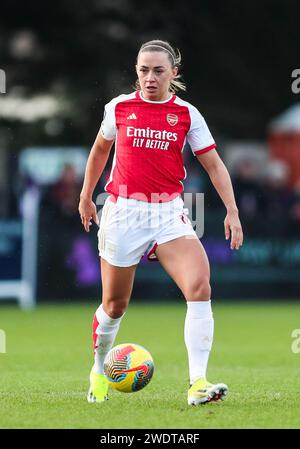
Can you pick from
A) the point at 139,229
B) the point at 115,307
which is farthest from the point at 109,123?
the point at 115,307

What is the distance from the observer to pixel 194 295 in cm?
816

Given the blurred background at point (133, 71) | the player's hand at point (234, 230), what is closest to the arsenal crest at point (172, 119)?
the player's hand at point (234, 230)

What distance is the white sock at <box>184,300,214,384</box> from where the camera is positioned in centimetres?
820

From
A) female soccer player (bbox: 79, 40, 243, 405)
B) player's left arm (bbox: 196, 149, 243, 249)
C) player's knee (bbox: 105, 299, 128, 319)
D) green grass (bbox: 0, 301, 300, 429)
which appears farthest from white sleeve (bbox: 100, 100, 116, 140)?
green grass (bbox: 0, 301, 300, 429)

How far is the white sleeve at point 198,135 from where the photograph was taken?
27.7 ft

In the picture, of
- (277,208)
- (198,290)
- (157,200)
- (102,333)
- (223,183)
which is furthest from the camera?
(277,208)

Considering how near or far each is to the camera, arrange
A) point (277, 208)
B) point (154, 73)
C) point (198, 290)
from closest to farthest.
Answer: point (198, 290) → point (154, 73) → point (277, 208)

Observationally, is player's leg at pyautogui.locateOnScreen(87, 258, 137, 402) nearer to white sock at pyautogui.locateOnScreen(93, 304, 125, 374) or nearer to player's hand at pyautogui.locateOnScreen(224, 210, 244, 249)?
white sock at pyautogui.locateOnScreen(93, 304, 125, 374)

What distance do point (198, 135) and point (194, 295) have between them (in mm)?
1158

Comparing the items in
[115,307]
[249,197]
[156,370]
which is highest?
[115,307]

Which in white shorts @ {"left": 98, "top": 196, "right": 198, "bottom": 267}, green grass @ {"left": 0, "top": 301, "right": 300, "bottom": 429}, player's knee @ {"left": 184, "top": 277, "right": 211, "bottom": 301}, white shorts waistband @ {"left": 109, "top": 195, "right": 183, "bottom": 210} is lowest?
green grass @ {"left": 0, "top": 301, "right": 300, "bottom": 429}

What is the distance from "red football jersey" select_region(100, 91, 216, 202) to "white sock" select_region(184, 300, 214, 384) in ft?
2.66

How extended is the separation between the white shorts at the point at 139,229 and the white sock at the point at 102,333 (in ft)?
1.48

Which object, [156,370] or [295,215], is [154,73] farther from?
[295,215]
